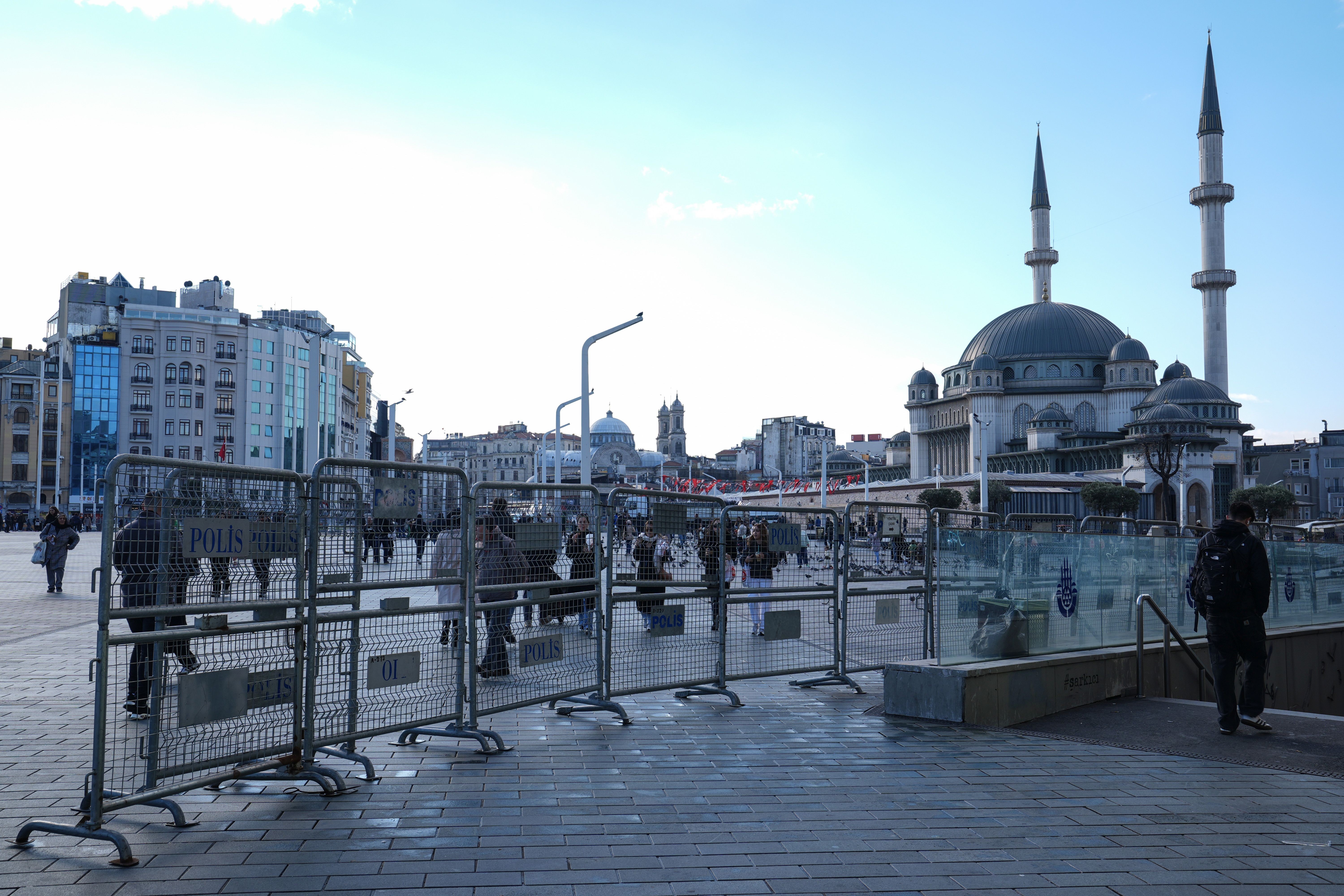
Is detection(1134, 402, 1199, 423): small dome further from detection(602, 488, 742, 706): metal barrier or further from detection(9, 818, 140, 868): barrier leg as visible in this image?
detection(9, 818, 140, 868): barrier leg

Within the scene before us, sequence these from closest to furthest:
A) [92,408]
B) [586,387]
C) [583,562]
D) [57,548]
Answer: [583,562], [57,548], [586,387], [92,408]

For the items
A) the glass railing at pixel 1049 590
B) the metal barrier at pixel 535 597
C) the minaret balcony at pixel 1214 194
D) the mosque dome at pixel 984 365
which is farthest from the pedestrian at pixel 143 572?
the mosque dome at pixel 984 365

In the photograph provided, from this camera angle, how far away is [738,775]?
625 centimetres

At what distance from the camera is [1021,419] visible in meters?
93.2

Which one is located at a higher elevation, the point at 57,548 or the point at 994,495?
the point at 994,495

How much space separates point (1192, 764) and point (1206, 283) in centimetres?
8071

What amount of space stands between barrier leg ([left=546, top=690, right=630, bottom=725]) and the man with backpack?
4.57 m

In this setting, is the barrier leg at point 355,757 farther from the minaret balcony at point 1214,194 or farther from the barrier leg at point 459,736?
the minaret balcony at point 1214,194

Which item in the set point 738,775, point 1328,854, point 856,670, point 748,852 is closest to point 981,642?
point 856,670

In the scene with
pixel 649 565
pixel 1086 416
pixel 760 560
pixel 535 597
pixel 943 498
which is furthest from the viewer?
pixel 1086 416

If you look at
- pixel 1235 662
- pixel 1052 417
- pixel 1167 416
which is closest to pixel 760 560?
pixel 1235 662

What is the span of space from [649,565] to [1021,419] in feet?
296

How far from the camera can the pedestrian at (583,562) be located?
7848mm

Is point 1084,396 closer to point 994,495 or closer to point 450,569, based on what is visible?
point 994,495
